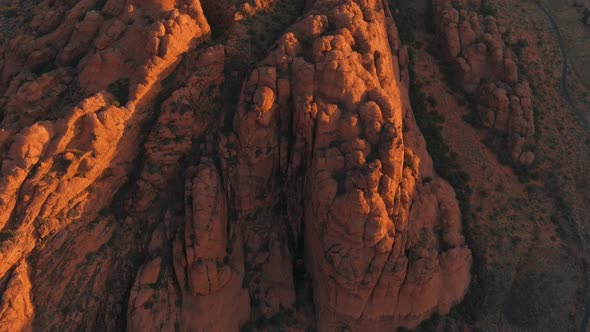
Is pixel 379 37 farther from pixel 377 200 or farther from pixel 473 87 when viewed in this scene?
pixel 377 200

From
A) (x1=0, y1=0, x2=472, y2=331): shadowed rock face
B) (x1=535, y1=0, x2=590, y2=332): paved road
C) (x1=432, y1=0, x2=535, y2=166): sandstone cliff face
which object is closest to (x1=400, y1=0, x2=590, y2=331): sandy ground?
(x1=535, y1=0, x2=590, y2=332): paved road

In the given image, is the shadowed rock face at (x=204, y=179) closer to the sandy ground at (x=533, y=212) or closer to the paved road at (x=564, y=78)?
the sandy ground at (x=533, y=212)

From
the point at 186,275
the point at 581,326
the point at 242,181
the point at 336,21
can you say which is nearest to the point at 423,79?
the point at 336,21

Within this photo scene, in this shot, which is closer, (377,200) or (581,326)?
(377,200)

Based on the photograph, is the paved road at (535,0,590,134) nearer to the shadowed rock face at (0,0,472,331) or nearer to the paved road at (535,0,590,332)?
the paved road at (535,0,590,332)

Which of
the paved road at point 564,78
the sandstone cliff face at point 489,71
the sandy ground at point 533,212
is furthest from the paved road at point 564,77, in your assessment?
the sandstone cliff face at point 489,71

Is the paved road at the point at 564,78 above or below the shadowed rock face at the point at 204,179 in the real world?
below
